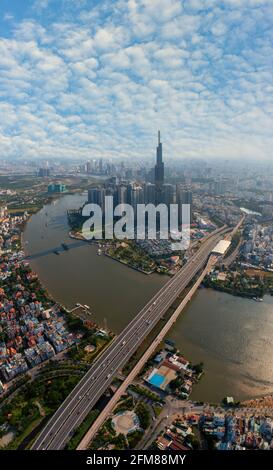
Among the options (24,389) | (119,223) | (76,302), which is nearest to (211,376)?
(24,389)

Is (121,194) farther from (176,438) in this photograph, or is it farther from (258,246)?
(176,438)

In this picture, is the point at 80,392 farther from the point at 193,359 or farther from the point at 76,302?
the point at 76,302

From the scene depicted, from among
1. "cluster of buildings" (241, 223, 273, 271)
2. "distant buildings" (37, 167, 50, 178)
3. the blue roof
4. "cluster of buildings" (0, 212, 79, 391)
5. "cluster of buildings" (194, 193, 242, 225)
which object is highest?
"distant buildings" (37, 167, 50, 178)

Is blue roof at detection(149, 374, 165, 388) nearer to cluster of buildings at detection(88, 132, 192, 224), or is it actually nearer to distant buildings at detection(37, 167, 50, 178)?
cluster of buildings at detection(88, 132, 192, 224)

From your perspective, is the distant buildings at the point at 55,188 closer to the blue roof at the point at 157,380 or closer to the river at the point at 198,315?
the river at the point at 198,315

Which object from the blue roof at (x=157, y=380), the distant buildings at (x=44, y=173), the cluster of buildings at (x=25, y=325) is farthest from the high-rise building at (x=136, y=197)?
the distant buildings at (x=44, y=173)

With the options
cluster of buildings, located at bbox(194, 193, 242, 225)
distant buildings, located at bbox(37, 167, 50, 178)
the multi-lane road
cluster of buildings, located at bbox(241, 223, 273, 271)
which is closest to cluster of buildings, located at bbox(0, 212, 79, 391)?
the multi-lane road
